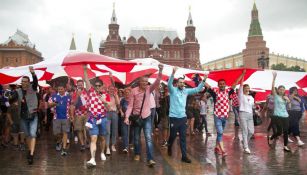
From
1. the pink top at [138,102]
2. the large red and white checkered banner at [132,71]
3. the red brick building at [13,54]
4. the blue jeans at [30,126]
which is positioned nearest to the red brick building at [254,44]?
the red brick building at [13,54]

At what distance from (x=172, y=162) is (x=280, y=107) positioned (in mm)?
3732

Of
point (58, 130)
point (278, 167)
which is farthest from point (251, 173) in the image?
point (58, 130)

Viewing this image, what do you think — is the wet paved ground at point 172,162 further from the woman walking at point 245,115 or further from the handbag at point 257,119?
the handbag at point 257,119

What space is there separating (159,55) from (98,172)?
286ft

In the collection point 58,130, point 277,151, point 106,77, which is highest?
point 106,77

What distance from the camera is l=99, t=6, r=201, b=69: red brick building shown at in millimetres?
95000

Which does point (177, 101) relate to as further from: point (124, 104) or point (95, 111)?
point (124, 104)

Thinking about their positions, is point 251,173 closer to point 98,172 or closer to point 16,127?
point 98,172

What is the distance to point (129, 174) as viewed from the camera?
6.39 meters

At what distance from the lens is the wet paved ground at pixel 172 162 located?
6.67 m

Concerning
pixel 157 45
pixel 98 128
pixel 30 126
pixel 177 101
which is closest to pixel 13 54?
pixel 157 45

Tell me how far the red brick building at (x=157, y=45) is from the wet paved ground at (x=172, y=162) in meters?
85.7

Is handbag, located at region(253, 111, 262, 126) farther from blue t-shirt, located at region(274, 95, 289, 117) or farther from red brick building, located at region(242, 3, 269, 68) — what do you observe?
red brick building, located at region(242, 3, 269, 68)

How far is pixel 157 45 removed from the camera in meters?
97.1
